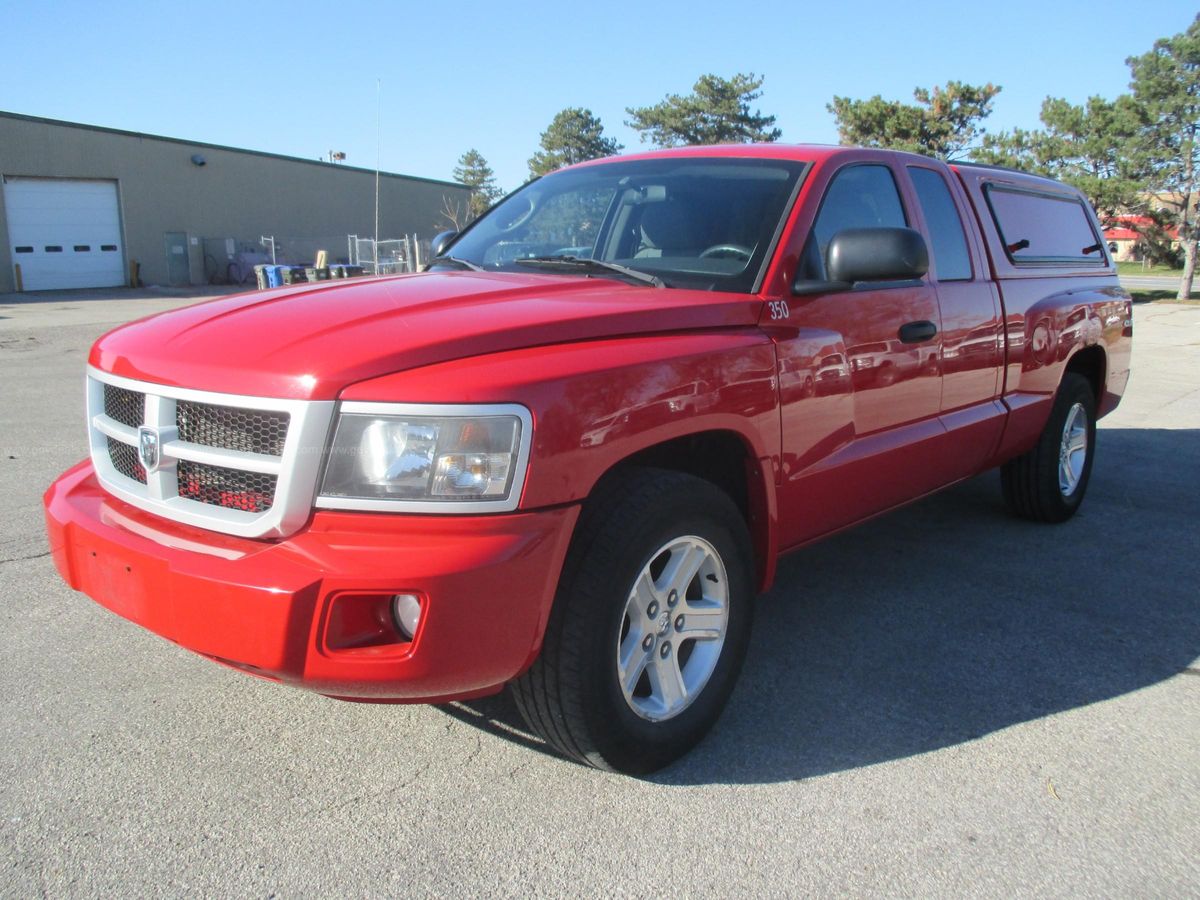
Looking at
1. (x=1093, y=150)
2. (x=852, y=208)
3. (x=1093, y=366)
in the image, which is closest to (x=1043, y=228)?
(x=1093, y=366)

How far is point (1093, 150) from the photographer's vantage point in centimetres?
3094

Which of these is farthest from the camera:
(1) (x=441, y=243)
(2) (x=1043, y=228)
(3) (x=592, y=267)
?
(2) (x=1043, y=228)

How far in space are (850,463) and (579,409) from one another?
1.41 meters

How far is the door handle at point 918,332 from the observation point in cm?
359

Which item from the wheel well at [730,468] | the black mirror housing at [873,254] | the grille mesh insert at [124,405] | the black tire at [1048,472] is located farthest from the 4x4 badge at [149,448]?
the black tire at [1048,472]

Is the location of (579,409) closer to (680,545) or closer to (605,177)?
(680,545)

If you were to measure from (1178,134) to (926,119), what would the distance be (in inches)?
301

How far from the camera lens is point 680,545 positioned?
2.72m

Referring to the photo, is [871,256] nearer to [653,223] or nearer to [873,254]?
[873,254]

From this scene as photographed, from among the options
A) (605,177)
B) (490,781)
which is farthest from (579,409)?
(605,177)

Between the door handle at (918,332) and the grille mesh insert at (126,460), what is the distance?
103 inches

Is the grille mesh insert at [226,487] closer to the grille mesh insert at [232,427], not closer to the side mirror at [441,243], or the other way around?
the grille mesh insert at [232,427]

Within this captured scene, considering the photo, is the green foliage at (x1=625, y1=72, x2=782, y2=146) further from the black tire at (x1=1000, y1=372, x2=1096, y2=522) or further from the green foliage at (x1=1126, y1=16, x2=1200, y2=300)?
the black tire at (x1=1000, y1=372, x2=1096, y2=522)

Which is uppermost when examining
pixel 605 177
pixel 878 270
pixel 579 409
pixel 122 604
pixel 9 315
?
pixel 605 177
